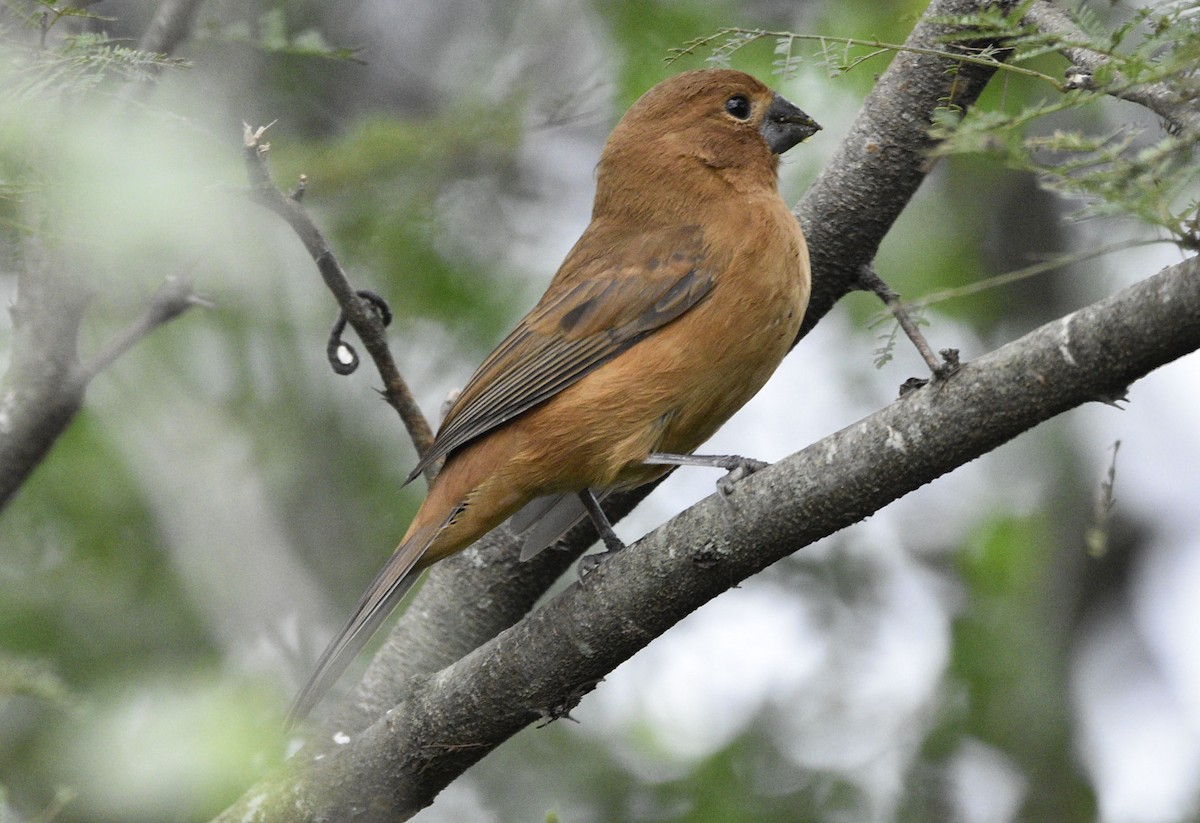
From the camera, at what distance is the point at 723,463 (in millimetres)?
3600

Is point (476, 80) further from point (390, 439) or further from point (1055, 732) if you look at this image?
point (1055, 732)

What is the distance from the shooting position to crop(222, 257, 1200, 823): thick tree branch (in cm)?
222

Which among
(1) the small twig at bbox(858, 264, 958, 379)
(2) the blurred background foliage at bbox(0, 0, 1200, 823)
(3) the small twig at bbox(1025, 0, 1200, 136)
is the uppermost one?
(3) the small twig at bbox(1025, 0, 1200, 136)

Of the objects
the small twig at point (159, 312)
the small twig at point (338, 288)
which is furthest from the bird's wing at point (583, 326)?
the small twig at point (159, 312)

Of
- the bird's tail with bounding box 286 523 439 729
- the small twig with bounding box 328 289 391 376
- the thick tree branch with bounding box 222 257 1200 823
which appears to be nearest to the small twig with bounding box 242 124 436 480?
the small twig with bounding box 328 289 391 376

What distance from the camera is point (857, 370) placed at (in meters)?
6.54

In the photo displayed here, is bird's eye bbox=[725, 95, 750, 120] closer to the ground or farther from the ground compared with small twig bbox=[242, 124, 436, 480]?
closer to the ground

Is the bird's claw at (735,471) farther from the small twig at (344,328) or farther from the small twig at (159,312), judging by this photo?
the small twig at (159,312)

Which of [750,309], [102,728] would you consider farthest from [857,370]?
[102,728]

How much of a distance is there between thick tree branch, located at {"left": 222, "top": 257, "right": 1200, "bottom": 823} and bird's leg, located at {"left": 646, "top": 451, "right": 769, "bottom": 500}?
0.09m

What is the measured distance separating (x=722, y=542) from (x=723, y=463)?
0.87m

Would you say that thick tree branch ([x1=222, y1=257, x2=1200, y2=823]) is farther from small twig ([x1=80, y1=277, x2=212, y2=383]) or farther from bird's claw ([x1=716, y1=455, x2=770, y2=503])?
small twig ([x1=80, y1=277, x2=212, y2=383])

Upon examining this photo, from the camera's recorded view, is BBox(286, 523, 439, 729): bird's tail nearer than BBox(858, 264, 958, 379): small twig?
No

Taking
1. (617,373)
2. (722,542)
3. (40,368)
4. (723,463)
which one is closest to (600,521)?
(617,373)
